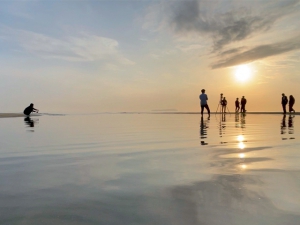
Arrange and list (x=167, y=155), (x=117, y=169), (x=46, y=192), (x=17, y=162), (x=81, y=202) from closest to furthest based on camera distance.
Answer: (x=81, y=202)
(x=46, y=192)
(x=117, y=169)
(x=17, y=162)
(x=167, y=155)

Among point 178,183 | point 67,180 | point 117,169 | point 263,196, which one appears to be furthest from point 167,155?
point 263,196

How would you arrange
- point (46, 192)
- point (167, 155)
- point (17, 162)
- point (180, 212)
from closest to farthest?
1. point (180, 212)
2. point (46, 192)
3. point (17, 162)
4. point (167, 155)

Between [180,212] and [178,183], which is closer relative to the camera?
[180,212]

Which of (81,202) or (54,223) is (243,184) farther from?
(54,223)

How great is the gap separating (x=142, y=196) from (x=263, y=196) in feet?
3.47

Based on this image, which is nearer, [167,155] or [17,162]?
[17,162]

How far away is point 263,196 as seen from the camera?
2119 millimetres

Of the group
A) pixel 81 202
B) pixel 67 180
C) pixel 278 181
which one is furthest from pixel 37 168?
pixel 278 181

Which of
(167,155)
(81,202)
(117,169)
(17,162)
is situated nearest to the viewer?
(81,202)

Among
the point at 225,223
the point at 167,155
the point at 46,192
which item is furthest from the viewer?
the point at 167,155

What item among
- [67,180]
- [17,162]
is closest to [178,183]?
[67,180]

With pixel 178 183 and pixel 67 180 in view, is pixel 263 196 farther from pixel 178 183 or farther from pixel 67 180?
pixel 67 180

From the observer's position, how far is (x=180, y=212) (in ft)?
6.04

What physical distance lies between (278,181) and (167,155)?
1.91m
